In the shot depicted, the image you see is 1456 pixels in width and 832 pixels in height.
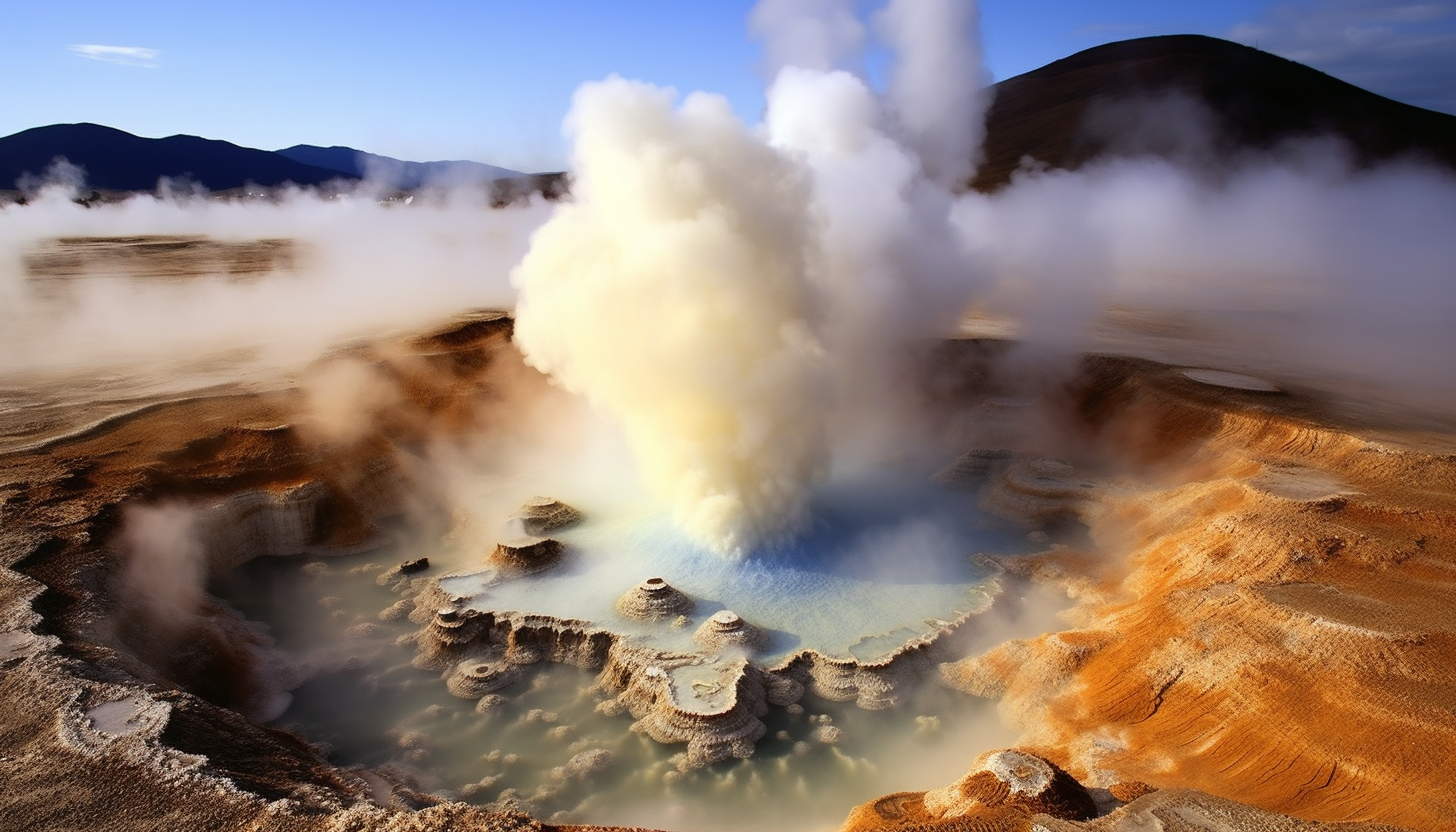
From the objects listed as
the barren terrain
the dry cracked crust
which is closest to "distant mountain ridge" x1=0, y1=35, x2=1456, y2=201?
the barren terrain

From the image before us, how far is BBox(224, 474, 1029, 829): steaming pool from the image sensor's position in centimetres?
1159

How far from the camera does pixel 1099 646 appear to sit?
44.2 ft

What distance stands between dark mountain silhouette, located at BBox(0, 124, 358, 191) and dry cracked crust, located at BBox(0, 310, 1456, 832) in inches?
4419

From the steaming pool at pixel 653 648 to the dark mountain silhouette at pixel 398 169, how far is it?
86.3 metres

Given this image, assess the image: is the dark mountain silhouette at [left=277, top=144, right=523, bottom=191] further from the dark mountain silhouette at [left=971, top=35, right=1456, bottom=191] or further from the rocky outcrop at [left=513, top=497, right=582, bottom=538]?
the rocky outcrop at [left=513, top=497, right=582, bottom=538]

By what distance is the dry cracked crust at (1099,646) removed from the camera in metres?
8.61

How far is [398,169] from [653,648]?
13095cm

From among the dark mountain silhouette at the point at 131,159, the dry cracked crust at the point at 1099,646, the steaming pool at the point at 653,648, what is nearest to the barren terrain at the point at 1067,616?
the dry cracked crust at the point at 1099,646

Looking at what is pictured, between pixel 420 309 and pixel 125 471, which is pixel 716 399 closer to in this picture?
pixel 125 471

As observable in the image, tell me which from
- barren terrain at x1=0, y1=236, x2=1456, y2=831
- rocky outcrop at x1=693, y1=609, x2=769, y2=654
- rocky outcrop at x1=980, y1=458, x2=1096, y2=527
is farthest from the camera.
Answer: rocky outcrop at x1=980, y1=458, x2=1096, y2=527

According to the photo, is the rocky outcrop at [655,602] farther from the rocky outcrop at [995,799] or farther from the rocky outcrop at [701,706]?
the rocky outcrop at [995,799]

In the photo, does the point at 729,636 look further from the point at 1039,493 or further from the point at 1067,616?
the point at 1039,493

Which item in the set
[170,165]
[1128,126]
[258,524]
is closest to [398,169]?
[170,165]

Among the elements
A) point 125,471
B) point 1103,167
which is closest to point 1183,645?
point 125,471
